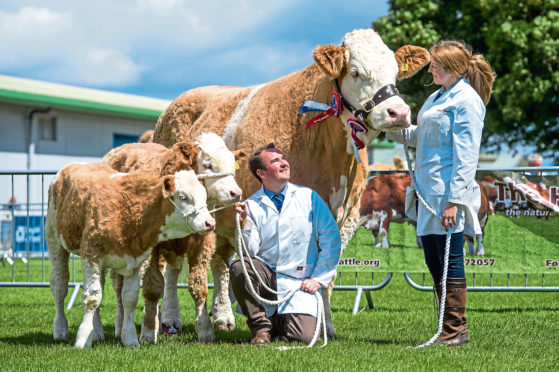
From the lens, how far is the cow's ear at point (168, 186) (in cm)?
551

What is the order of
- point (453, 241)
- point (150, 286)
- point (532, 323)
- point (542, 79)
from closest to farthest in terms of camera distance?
point (453, 241)
point (150, 286)
point (532, 323)
point (542, 79)

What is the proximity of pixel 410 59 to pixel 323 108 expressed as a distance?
89cm

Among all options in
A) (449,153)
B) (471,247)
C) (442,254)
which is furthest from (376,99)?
(471,247)

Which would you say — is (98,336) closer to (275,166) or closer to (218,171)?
(218,171)

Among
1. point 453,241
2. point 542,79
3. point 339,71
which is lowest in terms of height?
point 453,241

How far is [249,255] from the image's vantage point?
20.0 ft

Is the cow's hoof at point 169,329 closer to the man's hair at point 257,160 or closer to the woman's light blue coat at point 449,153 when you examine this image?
the man's hair at point 257,160

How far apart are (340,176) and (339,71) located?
95cm

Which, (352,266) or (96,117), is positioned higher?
(96,117)

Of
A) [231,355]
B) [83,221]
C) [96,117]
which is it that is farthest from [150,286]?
[96,117]

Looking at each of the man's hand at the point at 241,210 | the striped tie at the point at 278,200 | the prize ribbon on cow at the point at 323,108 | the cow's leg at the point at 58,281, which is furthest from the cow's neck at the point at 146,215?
the prize ribbon on cow at the point at 323,108

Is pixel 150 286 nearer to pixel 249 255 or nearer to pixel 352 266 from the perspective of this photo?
pixel 249 255

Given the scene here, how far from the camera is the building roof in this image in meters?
26.8

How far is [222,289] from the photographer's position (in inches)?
292
